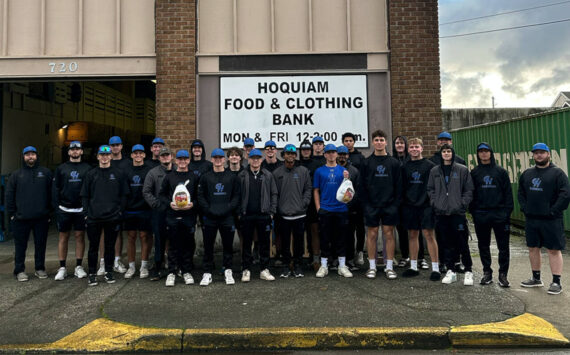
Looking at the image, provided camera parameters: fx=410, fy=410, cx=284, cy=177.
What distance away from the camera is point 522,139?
11195 millimetres

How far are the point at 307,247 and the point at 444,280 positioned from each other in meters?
2.63

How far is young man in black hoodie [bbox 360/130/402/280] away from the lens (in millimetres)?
6234

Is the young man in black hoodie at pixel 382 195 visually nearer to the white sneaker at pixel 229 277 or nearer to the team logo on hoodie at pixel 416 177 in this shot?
the team logo on hoodie at pixel 416 177

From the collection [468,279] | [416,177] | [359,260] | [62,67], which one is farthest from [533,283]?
[62,67]

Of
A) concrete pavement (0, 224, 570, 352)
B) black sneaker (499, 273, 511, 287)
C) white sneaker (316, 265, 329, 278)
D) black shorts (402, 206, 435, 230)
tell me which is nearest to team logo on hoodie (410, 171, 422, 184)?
black shorts (402, 206, 435, 230)

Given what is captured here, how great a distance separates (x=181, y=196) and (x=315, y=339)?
281 cm

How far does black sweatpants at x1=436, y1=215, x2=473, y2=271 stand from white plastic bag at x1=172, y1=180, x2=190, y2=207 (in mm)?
3695

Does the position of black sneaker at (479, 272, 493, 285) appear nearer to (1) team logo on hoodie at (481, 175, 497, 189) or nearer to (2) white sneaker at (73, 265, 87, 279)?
(1) team logo on hoodie at (481, 175, 497, 189)

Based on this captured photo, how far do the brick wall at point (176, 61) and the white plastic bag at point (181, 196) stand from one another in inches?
102

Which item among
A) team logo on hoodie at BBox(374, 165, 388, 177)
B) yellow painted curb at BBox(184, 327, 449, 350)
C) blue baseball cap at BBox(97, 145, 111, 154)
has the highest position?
blue baseball cap at BBox(97, 145, 111, 154)

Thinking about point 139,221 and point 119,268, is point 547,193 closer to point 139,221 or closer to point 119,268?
point 139,221

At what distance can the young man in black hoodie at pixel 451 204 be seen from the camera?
5.91 metres

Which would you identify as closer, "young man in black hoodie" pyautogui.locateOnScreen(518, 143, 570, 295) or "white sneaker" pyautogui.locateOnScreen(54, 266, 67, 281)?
"young man in black hoodie" pyautogui.locateOnScreen(518, 143, 570, 295)

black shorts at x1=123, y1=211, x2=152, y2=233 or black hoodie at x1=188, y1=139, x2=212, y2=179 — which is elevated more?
black hoodie at x1=188, y1=139, x2=212, y2=179
